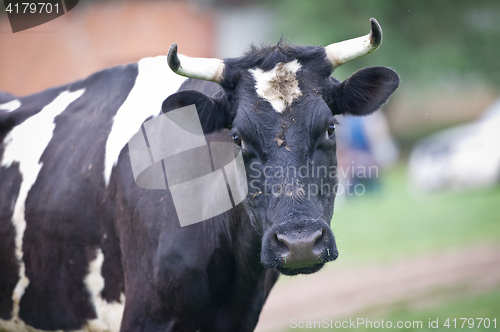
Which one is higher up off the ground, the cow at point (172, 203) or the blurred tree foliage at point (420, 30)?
the cow at point (172, 203)

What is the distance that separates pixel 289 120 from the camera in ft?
10.9

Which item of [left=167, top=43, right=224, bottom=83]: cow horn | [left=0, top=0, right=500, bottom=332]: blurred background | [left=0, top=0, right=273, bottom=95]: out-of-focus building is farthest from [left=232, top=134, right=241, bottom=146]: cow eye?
[left=0, top=0, right=273, bottom=95]: out-of-focus building

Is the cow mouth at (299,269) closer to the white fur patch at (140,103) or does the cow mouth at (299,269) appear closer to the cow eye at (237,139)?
the cow eye at (237,139)

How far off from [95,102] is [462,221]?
9.44 meters

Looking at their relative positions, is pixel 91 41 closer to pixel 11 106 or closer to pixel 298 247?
pixel 11 106

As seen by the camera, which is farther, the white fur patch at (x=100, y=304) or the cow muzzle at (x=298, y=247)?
the white fur patch at (x=100, y=304)

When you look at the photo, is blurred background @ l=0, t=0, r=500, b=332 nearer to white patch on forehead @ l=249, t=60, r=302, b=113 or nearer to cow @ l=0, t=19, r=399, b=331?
white patch on forehead @ l=249, t=60, r=302, b=113

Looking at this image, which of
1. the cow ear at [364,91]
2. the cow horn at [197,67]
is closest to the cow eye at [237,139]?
the cow horn at [197,67]

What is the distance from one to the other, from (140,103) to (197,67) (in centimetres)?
77

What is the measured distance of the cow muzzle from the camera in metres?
2.96

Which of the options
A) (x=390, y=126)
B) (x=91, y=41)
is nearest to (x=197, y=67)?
(x=91, y=41)

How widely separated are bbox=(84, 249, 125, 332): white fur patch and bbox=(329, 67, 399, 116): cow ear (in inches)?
77.0

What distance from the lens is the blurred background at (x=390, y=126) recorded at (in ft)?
24.8

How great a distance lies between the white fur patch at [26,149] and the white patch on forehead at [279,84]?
1782 millimetres
